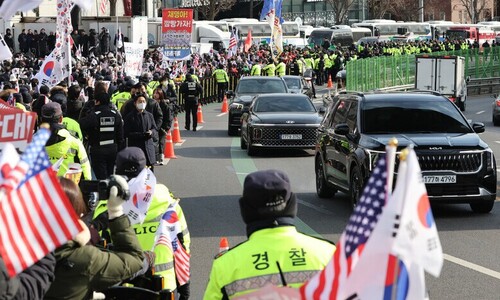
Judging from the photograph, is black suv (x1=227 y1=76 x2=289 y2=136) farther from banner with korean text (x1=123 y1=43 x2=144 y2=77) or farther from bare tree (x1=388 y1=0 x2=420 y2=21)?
bare tree (x1=388 y1=0 x2=420 y2=21)

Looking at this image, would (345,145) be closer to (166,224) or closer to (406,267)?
(166,224)

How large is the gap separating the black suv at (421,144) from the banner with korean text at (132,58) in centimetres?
1366

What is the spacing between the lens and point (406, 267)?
4531 mm

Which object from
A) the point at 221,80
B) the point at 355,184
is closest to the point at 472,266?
the point at 355,184

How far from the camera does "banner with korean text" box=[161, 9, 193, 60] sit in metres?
41.2

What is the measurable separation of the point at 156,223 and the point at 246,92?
23938mm

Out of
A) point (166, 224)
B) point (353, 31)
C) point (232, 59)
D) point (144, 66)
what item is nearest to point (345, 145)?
point (166, 224)

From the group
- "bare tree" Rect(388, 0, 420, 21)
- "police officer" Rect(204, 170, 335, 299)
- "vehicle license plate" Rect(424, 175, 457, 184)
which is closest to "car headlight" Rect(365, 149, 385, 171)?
"vehicle license plate" Rect(424, 175, 457, 184)

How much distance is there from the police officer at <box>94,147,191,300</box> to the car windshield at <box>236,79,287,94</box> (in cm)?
2277

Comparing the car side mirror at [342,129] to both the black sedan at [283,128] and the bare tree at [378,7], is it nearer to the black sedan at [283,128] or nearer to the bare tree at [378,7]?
the black sedan at [283,128]

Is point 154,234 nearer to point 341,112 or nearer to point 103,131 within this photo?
point 103,131

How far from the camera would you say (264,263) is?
5.43m

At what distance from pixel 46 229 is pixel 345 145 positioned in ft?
40.7

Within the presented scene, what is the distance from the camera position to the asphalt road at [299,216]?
1205cm
